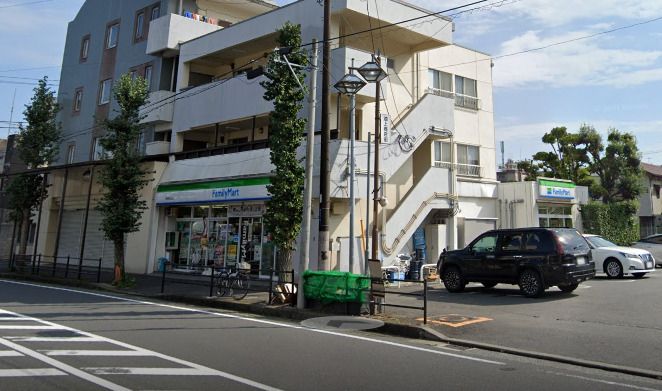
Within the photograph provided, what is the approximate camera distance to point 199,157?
22.0 metres

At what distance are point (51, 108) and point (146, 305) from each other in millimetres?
18376

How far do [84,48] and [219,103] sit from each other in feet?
52.4

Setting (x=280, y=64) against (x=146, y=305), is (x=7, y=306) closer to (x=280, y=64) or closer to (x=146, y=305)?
(x=146, y=305)

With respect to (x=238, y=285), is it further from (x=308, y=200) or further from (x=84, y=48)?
(x=84, y=48)

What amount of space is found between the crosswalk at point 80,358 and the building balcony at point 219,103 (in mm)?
12738

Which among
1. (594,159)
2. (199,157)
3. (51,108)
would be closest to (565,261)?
(199,157)

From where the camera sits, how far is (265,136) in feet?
74.6

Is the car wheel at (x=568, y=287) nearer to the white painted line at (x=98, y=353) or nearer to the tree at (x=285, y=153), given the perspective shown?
the tree at (x=285, y=153)

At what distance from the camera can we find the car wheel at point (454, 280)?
1436 centimetres

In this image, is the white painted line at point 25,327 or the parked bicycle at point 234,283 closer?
the white painted line at point 25,327

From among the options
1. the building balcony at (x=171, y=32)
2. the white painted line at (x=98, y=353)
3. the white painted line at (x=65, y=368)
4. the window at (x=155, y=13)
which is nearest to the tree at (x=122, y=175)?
the building balcony at (x=171, y=32)

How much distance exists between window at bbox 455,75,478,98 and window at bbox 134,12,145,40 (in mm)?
18486

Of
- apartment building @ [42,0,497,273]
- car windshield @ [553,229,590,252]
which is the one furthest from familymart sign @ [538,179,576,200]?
car windshield @ [553,229,590,252]

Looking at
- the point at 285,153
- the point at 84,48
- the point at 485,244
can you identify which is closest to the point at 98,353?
the point at 285,153
